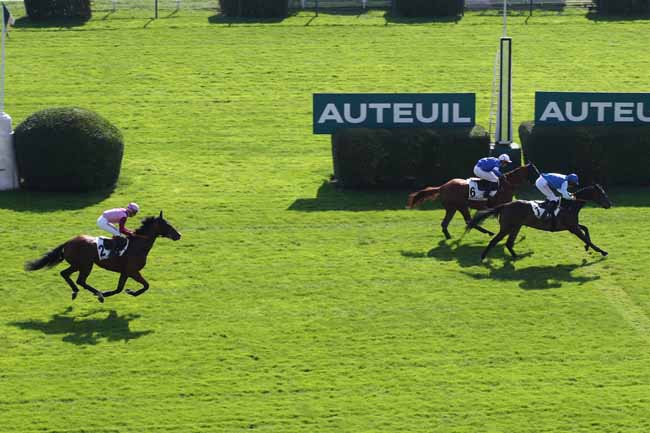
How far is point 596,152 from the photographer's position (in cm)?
2861

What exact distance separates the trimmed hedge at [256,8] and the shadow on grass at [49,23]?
4.61 meters

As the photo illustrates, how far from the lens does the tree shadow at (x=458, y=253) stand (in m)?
24.2

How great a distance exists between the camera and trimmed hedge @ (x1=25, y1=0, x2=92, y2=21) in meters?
42.2

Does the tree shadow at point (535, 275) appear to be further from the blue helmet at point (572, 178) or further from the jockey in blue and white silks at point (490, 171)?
the jockey in blue and white silks at point (490, 171)

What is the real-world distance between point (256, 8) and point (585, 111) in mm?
16306

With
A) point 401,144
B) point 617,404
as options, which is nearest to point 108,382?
point 617,404

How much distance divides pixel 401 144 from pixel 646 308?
25.9ft

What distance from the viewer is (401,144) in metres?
28.4

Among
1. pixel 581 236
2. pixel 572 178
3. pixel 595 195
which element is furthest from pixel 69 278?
pixel 595 195

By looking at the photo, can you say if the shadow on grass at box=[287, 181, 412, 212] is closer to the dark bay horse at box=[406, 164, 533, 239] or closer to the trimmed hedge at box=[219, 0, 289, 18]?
the dark bay horse at box=[406, 164, 533, 239]

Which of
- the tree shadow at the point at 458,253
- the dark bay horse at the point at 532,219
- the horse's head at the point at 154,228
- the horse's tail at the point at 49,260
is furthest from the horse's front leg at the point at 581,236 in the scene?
the horse's tail at the point at 49,260

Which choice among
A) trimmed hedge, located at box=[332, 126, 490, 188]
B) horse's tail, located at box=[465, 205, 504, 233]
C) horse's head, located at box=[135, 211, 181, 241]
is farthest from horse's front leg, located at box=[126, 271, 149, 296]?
trimmed hedge, located at box=[332, 126, 490, 188]

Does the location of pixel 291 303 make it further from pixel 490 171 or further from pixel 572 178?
pixel 572 178

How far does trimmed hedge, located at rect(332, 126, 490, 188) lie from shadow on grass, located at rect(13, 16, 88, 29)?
16402 millimetres
